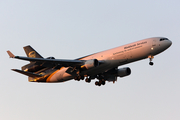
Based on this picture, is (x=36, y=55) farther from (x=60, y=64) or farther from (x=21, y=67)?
(x=60, y=64)

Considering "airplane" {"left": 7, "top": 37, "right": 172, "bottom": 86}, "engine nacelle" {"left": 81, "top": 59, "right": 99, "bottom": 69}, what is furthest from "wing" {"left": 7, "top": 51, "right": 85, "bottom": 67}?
"engine nacelle" {"left": 81, "top": 59, "right": 99, "bottom": 69}

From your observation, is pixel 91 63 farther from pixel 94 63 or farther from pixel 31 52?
pixel 31 52

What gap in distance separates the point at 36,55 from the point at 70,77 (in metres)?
11.3

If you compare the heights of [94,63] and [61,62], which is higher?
[61,62]

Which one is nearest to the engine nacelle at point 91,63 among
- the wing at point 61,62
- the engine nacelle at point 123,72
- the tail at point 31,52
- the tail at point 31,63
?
the wing at point 61,62

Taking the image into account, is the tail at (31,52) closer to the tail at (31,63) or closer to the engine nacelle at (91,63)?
the tail at (31,63)

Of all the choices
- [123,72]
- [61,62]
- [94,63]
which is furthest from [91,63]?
[123,72]

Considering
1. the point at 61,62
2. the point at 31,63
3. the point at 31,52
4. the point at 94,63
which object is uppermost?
the point at 31,52

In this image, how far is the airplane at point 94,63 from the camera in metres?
54.1

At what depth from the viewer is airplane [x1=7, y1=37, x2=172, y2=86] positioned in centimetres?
5409

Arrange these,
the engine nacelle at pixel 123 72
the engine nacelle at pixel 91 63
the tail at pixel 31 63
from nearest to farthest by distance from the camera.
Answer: the engine nacelle at pixel 91 63 → the tail at pixel 31 63 → the engine nacelle at pixel 123 72

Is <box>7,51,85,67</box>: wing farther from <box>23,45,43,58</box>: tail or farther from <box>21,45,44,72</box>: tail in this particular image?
<box>23,45,43,58</box>: tail

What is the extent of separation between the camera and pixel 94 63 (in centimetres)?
5494

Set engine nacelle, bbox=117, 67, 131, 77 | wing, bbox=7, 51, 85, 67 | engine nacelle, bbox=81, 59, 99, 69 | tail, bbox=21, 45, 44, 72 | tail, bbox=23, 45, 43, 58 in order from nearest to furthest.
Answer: engine nacelle, bbox=81, 59, 99, 69, wing, bbox=7, 51, 85, 67, tail, bbox=21, 45, 44, 72, engine nacelle, bbox=117, 67, 131, 77, tail, bbox=23, 45, 43, 58
